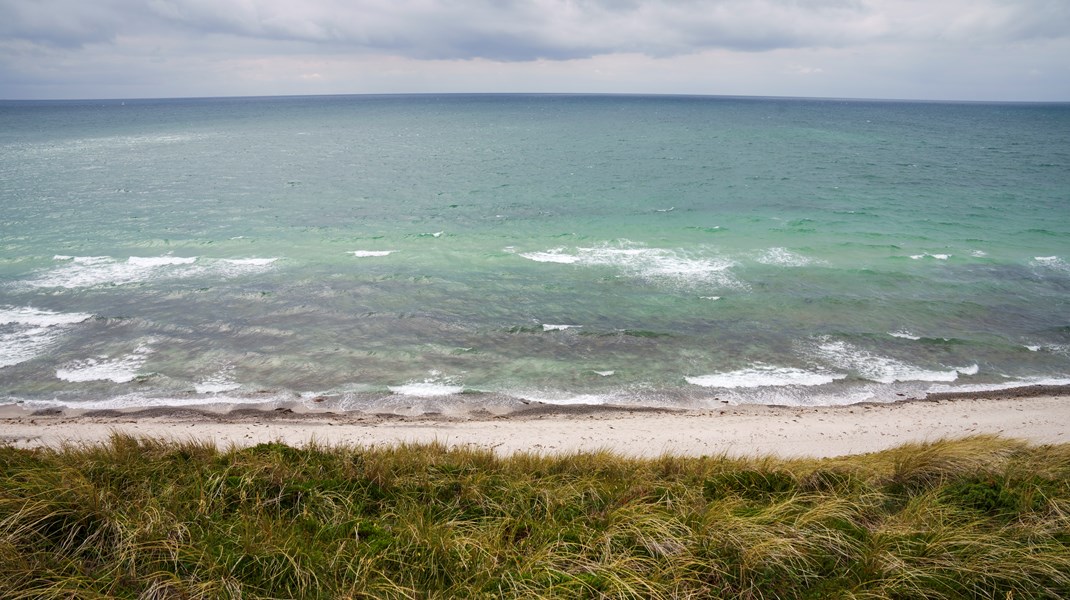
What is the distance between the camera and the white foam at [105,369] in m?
15.5

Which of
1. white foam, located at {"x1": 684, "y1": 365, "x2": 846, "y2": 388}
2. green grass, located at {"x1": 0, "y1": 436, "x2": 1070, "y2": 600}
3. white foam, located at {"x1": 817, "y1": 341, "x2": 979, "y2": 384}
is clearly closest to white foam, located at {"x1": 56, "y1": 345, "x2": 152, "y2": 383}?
green grass, located at {"x1": 0, "y1": 436, "x2": 1070, "y2": 600}

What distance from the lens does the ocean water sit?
15.8 metres

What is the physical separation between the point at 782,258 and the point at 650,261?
22.1 feet

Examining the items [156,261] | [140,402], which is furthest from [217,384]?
[156,261]

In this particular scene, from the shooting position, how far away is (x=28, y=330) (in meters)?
18.2

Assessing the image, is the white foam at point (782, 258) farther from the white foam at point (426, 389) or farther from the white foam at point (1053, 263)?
the white foam at point (426, 389)

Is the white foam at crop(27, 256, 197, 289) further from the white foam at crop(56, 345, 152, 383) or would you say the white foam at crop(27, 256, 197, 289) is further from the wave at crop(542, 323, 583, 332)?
the wave at crop(542, 323, 583, 332)

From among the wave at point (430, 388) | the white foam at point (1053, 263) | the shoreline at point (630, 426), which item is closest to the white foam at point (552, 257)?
the wave at point (430, 388)

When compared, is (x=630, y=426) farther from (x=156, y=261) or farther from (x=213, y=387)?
(x=156, y=261)

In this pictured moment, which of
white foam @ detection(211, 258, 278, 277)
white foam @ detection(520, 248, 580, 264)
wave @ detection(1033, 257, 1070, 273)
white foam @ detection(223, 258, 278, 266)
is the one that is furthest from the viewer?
white foam @ detection(520, 248, 580, 264)

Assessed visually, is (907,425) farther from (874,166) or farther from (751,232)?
(874,166)

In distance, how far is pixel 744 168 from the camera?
55.3 metres

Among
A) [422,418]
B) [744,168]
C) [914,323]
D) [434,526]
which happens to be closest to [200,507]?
[434,526]

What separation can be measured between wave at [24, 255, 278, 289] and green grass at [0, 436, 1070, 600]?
17.9m
